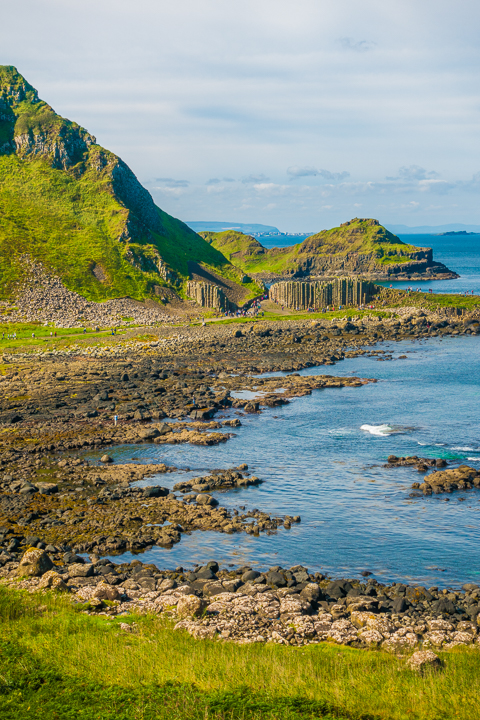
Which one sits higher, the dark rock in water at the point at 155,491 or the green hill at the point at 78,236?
the green hill at the point at 78,236

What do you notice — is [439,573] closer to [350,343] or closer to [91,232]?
[350,343]

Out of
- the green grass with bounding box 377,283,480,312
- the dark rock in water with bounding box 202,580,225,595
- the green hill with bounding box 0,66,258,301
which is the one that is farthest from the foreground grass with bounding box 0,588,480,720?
the green grass with bounding box 377,283,480,312

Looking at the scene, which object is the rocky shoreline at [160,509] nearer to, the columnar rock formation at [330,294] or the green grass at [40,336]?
the green grass at [40,336]

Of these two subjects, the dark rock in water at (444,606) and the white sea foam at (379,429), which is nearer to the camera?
the dark rock in water at (444,606)

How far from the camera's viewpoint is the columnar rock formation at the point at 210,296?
16938 centimetres

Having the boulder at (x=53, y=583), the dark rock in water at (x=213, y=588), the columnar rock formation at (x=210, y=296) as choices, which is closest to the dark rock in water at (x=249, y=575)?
the dark rock in water at (x=213, y=588)

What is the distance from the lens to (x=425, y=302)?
164 meters

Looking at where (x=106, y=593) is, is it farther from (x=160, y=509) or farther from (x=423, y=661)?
(x=423, y=661)

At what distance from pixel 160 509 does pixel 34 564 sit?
1358 cm

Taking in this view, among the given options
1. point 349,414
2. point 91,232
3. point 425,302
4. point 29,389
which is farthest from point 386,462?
point 91,232

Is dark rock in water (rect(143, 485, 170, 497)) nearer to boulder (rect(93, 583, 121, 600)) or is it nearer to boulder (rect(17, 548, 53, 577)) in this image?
boulder (rect(17, 548, 53, 577))

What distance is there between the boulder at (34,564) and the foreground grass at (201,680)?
8.01 metres

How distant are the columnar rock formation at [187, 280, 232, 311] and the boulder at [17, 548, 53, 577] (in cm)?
13467

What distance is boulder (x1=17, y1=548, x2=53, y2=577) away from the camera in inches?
1388
